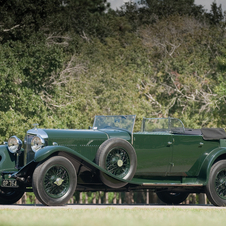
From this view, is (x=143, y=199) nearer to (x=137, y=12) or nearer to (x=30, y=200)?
(x=30, y=200)

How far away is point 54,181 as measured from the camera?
288 inches

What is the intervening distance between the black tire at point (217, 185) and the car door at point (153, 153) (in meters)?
0.89

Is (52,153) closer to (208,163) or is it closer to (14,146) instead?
(14,146)

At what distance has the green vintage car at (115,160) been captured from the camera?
291 inches

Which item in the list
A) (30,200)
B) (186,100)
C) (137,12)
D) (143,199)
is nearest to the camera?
(30,200)

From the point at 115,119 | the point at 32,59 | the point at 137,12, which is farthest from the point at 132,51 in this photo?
the point at 115,119

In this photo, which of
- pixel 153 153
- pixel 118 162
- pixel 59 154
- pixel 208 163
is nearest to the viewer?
pixel 59 154

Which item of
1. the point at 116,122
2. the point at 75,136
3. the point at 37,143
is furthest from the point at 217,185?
the point at 37,143

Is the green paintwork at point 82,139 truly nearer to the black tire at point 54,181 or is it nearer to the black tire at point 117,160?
the black tire at point 117,160

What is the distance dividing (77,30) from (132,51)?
6095 mm

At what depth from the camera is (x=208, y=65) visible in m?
35.8

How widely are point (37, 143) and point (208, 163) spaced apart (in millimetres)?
3386

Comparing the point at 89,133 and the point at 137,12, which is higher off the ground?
the point at 137,12

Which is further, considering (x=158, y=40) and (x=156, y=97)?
(x=158, y=40)
